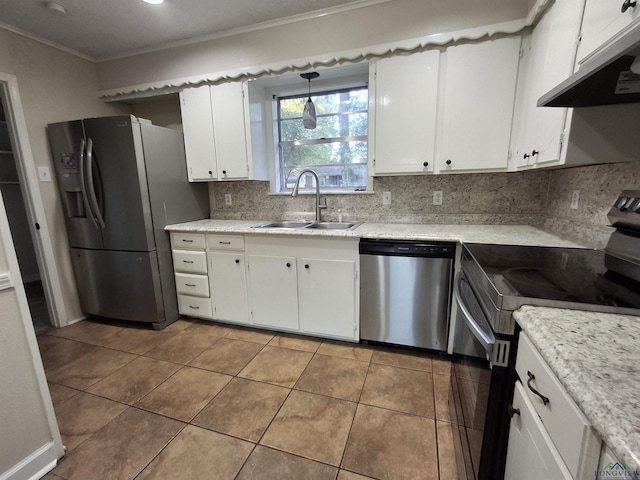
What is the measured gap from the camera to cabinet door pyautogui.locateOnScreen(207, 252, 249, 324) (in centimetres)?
238

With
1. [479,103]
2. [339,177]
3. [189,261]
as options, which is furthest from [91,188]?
[479,103]

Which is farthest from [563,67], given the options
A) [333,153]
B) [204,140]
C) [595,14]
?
[204,140]

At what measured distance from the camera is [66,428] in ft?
4.92

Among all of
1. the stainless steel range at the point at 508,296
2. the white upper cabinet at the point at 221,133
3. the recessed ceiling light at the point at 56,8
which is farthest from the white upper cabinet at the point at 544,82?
the recessed ceiling light at the point at 56,8

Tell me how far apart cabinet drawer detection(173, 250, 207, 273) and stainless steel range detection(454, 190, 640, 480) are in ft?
6.83

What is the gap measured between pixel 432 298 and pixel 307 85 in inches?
86.8

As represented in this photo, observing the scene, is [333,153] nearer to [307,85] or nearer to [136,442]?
[307,85]

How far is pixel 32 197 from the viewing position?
240cm

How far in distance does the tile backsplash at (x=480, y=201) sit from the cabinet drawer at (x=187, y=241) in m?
0.60

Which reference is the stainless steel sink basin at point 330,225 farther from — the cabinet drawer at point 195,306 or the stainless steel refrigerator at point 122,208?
the stainless steel refrigerator at point 122,208

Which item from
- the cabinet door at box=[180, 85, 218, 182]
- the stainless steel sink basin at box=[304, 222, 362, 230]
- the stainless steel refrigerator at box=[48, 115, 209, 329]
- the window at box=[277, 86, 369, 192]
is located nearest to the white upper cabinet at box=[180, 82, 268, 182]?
the cabinet door at box=[180, 85, 218, 182]

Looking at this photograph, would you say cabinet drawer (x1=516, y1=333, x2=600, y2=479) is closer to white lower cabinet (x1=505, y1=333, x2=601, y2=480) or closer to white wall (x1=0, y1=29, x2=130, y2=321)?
white lower cabinet (x1=505, y1=333, x2=601, y2=480)

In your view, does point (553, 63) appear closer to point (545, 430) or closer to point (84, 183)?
point (545, 430)

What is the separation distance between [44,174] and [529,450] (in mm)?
3636
